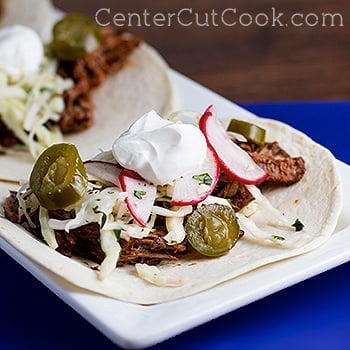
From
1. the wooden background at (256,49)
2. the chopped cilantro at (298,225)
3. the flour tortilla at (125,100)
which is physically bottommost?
the wooden background at (256,49)

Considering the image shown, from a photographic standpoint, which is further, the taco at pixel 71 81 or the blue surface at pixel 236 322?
the taco at pixel 71 81

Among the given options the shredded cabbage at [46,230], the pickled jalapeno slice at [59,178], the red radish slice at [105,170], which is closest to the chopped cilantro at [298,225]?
the red radish slice at [105,170]

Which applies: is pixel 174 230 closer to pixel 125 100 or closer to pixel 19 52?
pixel 125 100

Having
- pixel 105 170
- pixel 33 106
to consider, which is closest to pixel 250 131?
pixel 105 170

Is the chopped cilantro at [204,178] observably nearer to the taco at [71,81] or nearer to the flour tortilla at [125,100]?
the flour tortilla at [125,100]

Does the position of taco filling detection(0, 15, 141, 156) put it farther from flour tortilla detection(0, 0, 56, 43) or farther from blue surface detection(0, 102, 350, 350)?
blue surface detection(0, 102, 350, 350)

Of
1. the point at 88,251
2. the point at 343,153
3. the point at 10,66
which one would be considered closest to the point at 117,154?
the point at 88,251
